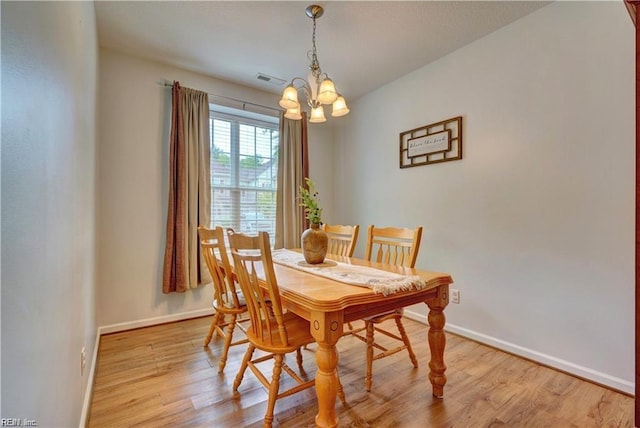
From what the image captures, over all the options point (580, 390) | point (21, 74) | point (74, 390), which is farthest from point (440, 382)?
point (21, 74)

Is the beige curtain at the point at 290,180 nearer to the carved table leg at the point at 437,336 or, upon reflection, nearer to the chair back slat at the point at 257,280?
the chair back slat at the point at 257,280

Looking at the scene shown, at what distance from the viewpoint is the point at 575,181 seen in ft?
6.63

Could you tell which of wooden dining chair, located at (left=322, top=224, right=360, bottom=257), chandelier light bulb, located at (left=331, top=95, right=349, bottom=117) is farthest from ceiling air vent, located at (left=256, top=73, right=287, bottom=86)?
wooden dining chair, located at (left=322, top=224, right=360, bottom=257)

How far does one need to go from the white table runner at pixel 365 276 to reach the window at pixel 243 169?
60.9 inches

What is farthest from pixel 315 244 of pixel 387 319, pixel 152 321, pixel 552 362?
pixel 152 321

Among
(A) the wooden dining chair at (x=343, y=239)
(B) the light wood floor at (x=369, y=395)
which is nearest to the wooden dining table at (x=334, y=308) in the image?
(B) the light wood floor at (x=369, y=395)

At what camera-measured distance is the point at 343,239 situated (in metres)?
2.56

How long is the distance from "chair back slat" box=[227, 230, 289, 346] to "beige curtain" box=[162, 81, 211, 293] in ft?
5.42

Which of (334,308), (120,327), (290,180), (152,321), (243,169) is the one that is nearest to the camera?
(334,308)

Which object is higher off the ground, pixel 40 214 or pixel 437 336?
pixel 40 214

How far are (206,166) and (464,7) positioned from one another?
105 inches

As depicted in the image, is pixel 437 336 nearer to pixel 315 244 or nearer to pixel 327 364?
pixel 327 364

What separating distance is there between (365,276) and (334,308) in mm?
437

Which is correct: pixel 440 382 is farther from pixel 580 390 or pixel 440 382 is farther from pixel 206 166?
pixel 206 166
